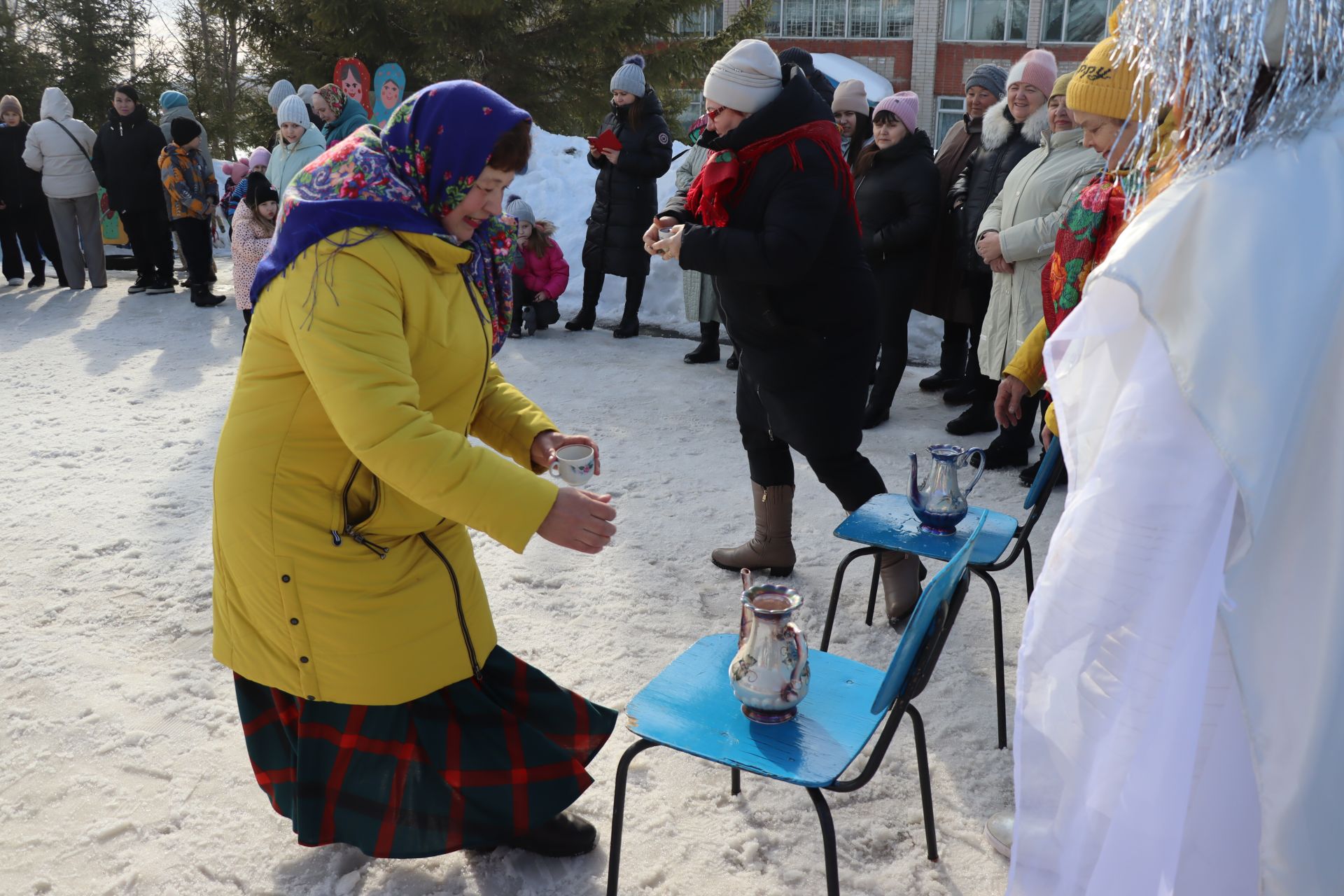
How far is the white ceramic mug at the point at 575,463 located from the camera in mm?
2084

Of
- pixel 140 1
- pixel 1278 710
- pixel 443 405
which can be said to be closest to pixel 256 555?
pixel 443 405

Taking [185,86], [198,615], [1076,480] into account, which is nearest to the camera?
[1076,480]

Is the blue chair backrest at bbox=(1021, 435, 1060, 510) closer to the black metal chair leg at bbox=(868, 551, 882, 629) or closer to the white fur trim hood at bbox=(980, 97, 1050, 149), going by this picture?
the black metal chair leg at bbox=(868, 551, 882, 629)

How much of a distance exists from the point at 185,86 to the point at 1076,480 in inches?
718

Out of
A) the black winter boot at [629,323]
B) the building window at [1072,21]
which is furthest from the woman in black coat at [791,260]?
the building window at [1072,21]

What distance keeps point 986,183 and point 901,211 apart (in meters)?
0.43

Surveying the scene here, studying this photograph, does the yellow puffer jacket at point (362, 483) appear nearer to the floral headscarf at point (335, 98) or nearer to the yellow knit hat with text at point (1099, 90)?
the yellow knit hat with text at point (1099, 90)

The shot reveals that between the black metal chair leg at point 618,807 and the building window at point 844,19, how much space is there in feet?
82.0

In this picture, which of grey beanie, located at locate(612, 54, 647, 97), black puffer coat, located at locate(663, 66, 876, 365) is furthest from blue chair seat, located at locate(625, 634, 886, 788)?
grey beanie, located at locate(612, 54, 647, 97)

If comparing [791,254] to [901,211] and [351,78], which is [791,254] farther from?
[351,78]

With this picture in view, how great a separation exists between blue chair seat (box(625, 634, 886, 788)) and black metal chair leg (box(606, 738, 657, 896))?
0.04 meters

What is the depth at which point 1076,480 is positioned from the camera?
156 centimetres

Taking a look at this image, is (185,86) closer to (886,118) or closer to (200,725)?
(886,118)

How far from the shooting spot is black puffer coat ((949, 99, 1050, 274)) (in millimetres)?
5188
